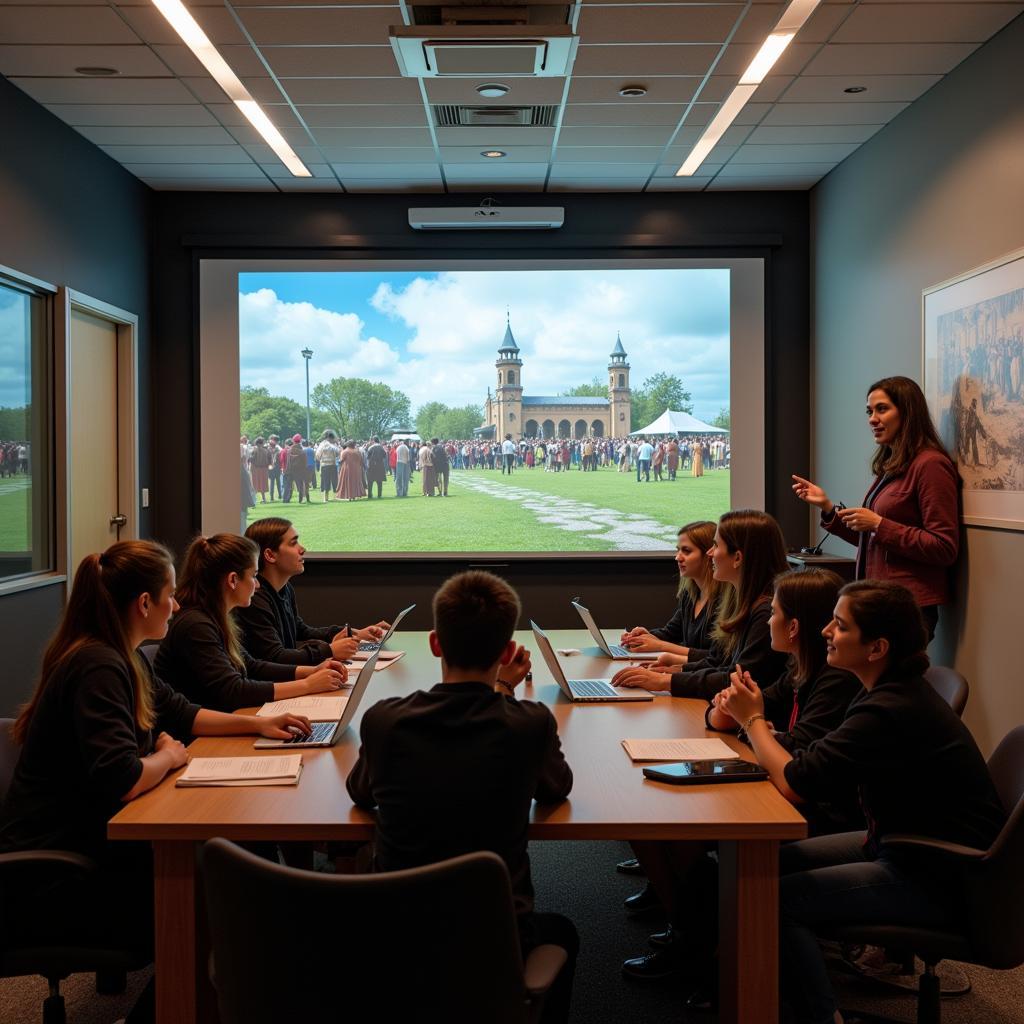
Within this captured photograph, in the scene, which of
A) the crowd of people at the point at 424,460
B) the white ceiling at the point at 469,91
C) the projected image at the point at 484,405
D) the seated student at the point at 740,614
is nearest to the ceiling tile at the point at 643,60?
the white ceiling at the point at 469,91

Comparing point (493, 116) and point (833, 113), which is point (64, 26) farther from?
point (833, 113)

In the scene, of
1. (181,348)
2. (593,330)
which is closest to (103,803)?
(181,348)

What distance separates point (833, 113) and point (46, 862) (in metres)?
4.53

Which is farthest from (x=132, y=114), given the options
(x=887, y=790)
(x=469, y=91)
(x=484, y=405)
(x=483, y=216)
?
(x=887, y=790)

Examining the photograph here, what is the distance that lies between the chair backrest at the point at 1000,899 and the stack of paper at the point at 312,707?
1.55 metres

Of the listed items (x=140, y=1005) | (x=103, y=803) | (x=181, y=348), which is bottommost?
(x=140, y=1005)

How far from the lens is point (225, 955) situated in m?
1.52

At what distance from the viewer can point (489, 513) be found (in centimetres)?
675

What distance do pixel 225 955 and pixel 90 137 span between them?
188 inches

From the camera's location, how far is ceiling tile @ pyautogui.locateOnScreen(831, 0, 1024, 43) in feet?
12.2

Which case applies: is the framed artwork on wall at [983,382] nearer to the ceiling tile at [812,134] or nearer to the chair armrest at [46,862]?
the ceiling tile at [812,134]

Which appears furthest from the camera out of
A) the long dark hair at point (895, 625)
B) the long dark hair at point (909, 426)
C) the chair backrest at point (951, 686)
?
the long dark hair at point (909, 426)

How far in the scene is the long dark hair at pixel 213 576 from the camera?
117 inches

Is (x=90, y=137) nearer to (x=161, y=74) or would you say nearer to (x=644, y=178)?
(x=161, y=74)
